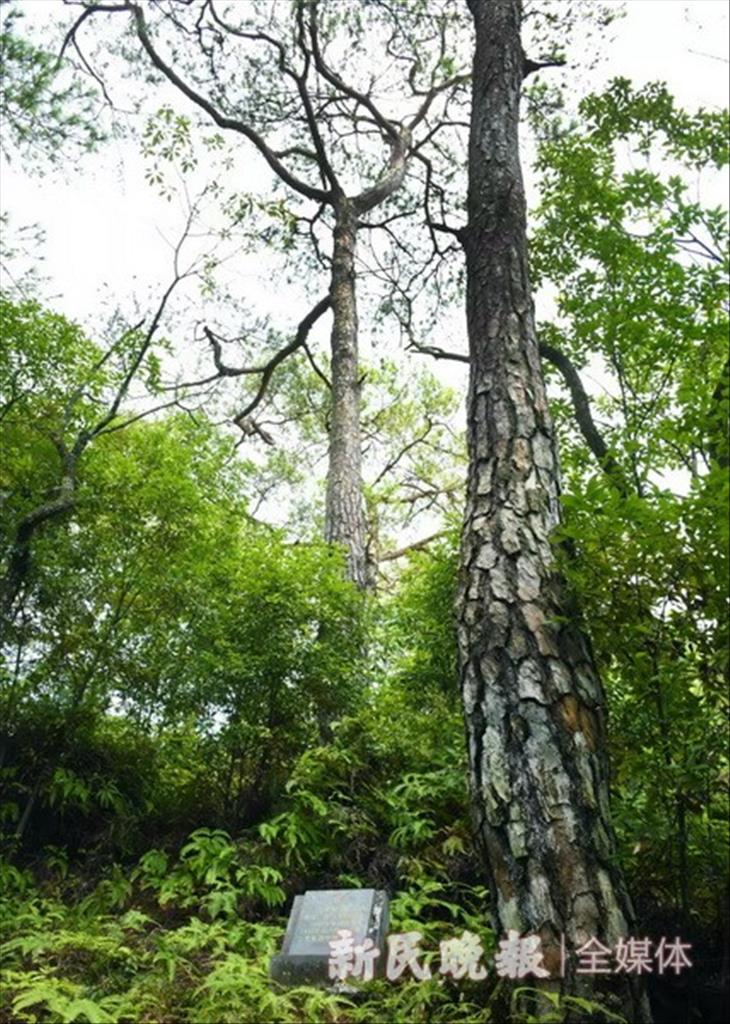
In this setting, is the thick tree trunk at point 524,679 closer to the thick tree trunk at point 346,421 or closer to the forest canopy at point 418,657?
the forest canopy at point 418,657

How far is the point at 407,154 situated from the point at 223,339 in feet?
13.0

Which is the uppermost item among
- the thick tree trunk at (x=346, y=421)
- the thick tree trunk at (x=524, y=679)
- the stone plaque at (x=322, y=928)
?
the thick tree trunk at (x=346, y=421)

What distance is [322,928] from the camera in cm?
343

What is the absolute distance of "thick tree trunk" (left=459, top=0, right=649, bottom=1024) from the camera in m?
2.65

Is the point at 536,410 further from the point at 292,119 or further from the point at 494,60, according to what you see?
the point at 292,119

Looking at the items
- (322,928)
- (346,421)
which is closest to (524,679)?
(322,928)

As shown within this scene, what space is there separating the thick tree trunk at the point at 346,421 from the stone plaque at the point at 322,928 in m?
3.41

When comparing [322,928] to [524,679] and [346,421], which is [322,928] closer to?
[524,679]

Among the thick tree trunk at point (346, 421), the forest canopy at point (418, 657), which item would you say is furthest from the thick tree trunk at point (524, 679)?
the thick tree trunk at point (346, 421)

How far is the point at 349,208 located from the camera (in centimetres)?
1012

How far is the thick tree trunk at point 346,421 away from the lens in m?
7.42

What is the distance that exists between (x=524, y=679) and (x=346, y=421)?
560 cm

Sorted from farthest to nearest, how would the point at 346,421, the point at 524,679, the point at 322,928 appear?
1. the point at 346,421
2. the point at 322,928
3. the point at 524,679

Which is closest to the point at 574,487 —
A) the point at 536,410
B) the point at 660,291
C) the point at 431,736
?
the point at 536,410
